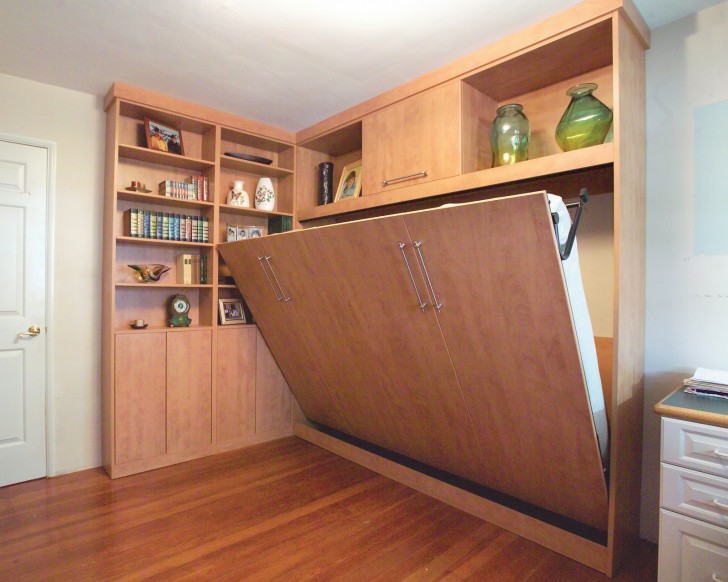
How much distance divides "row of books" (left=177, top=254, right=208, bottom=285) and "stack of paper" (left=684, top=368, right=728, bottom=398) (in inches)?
107

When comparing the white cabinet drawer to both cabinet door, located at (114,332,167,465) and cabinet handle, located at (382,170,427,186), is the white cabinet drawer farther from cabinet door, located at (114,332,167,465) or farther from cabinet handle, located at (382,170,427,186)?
cabinet door, located at (114,332,167,465)

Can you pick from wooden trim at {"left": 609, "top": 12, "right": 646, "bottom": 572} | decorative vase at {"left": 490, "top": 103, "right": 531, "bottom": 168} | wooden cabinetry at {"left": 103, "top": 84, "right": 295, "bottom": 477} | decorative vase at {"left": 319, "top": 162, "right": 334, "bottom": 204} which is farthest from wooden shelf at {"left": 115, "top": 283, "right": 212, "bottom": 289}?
wooden trim at {"left": 609, "top": 12, "right": 646, "bottom": 572}

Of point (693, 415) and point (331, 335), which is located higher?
point (331, 335)

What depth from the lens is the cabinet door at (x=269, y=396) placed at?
10.8 feet

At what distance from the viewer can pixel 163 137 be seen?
2875 millimetres

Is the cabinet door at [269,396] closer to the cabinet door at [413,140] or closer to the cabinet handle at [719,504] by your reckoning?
the cabinet door at [413,140]

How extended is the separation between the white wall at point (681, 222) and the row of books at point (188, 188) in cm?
256

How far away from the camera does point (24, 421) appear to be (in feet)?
8.66

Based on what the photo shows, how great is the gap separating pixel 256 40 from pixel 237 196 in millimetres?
1237

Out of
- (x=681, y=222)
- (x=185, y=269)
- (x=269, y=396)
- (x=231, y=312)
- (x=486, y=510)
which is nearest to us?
(x=681, y=222)

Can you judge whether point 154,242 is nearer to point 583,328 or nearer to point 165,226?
point 165,226

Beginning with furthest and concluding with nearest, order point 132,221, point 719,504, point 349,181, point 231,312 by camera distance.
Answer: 1. point 231,312
2. point 349,181
3. point 132,221
4. point 719,504

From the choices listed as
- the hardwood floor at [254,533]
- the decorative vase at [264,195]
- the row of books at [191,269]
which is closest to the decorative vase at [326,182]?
the decorative vase at [264,195]

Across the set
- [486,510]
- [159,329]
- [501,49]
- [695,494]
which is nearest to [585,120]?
[501,49]
